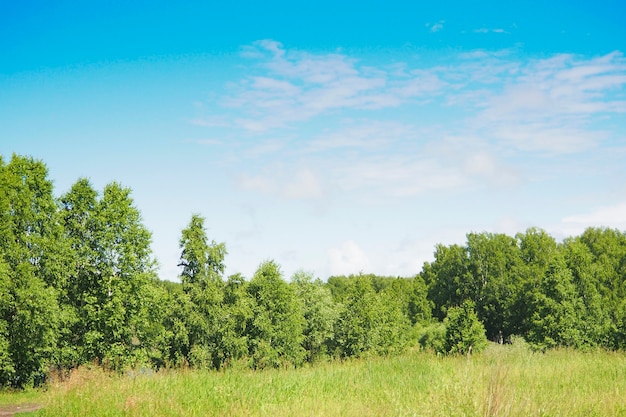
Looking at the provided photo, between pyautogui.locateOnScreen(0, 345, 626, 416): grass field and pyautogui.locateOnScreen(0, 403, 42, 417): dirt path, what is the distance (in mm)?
5950

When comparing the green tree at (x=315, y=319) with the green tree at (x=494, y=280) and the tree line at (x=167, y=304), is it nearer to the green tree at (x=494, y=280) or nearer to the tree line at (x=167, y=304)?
the tree line at (x=167, y=304)

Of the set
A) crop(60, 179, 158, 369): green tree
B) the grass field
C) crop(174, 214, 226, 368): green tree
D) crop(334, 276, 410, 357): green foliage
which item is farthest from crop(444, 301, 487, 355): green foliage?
the grass field

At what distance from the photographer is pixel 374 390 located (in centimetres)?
1095

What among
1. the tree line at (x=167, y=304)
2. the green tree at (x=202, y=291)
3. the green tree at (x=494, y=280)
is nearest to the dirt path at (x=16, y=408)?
the tree line at (x=167, y=304)

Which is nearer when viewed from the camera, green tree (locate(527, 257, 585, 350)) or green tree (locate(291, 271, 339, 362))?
green tree (locate(527, 257, 585, 350))

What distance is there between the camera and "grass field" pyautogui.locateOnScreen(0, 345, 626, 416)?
8.01 meters

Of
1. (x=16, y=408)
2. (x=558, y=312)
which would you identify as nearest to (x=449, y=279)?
(x=558, y=312)

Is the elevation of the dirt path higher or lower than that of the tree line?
lower

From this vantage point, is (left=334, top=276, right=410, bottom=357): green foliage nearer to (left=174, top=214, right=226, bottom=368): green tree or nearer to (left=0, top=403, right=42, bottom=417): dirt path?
(left=174, top=214, right=226, bottom=368): green tree

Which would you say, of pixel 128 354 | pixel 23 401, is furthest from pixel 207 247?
pixel 23 401

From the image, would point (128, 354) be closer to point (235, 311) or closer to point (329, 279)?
point (235, 311)

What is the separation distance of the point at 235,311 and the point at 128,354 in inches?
375

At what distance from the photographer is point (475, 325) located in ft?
131

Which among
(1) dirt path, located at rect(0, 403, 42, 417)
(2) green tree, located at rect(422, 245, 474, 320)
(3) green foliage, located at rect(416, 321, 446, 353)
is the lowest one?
(3) green foliage, located at rect(416, 321, 446, 353)
